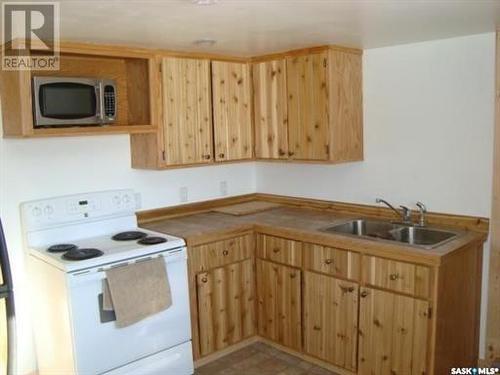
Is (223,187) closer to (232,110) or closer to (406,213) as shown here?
(232,110)

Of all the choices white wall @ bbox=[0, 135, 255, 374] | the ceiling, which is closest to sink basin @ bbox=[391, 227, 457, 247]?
the ceiling

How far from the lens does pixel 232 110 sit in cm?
372

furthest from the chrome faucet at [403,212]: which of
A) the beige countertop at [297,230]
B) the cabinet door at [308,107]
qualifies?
the cabinet door at [308,107]

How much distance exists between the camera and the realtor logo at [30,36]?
2137 millimetres

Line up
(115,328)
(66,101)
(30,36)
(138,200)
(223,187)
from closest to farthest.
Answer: (30,36) → (115,328) → (66,101) → (138,200) → (223,187)

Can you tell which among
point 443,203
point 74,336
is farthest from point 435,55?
point 74,336

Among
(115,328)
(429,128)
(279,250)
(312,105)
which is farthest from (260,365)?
(429,128)

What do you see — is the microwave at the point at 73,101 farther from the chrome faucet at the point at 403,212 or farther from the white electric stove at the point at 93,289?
the chrome faucet at the point at 403,212

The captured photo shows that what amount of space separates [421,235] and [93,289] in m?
2.04

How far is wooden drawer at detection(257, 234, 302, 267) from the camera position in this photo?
3229mm

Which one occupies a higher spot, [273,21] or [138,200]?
[273,21]

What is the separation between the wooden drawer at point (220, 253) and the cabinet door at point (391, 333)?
0.92 meters

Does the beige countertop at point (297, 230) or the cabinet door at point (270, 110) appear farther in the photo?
the cabinet door at point (270, 110)

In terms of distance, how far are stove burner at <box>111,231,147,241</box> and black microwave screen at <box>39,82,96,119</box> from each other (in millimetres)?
795
